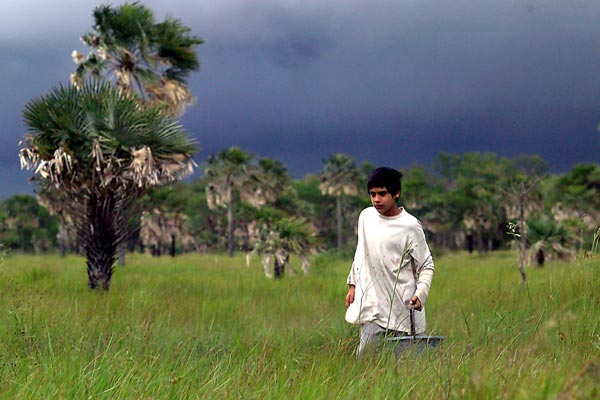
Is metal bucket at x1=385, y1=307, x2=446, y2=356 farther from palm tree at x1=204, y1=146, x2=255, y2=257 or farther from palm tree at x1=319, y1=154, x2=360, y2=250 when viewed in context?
palm tree at x1=319, y1=154, x2=360, y2=250

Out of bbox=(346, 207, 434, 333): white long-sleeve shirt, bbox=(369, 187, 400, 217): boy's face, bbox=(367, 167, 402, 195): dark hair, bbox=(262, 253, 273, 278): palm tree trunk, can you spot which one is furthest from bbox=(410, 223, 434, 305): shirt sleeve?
bbox=(262, 253, 273, 278): palm tree trunk

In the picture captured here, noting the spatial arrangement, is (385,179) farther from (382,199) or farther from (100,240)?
(100,240)

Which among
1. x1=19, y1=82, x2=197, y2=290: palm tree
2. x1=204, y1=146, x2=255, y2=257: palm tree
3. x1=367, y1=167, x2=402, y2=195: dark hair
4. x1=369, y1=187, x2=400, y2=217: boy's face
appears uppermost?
x1=204, y1=146, x2=255, y2=257: palm tree

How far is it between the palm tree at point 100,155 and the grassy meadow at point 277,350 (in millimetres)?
1227

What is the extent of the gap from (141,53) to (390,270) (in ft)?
63.9

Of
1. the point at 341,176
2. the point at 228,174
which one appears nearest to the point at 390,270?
the point at 228,174

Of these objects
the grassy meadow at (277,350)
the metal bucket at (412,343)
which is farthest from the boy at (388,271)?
the metal bucket at (412,343)

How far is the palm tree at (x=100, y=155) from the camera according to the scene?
1179cm

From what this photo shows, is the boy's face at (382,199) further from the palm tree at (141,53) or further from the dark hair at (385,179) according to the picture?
the palm tree at (141,53)

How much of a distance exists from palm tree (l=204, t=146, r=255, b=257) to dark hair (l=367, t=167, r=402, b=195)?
39.3 metres

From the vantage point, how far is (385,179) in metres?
4.75

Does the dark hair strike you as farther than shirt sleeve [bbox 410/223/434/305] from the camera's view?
No

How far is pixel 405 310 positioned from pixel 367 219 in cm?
77

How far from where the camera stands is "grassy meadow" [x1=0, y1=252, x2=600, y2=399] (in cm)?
335
